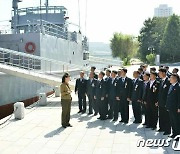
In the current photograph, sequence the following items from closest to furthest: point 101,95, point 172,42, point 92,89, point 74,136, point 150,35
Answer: point 74,136, point 101,95, point 92,89, point 172,42, point 150,35

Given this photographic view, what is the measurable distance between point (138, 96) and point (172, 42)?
5062 centimetres

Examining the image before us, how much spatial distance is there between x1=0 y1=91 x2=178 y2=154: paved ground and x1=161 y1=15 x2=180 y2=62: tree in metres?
49.5

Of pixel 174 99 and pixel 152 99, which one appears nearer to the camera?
pixel 174 99

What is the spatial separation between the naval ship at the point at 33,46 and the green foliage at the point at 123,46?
4097cm

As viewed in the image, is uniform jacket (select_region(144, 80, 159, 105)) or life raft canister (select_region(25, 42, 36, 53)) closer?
uniform jacket (select_region(144, 80, 159, 105))

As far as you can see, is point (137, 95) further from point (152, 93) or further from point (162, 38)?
point (162, 38)

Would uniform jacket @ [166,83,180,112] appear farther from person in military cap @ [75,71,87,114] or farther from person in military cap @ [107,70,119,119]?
person in military cap @ [75,71,87,114]

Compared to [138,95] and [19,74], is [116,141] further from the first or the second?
[19,74]

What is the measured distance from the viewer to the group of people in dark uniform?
21.5ft

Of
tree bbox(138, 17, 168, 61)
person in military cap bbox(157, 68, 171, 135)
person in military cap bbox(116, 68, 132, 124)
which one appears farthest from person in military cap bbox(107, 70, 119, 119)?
tree bbox(138, 17, 168, 61)

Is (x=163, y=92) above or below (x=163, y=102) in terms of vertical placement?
above

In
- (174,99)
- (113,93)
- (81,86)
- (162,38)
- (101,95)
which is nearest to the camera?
(174,99)

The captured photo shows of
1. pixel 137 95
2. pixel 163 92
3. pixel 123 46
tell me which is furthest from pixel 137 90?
pixel 123 46

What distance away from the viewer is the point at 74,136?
7223 millimetres
